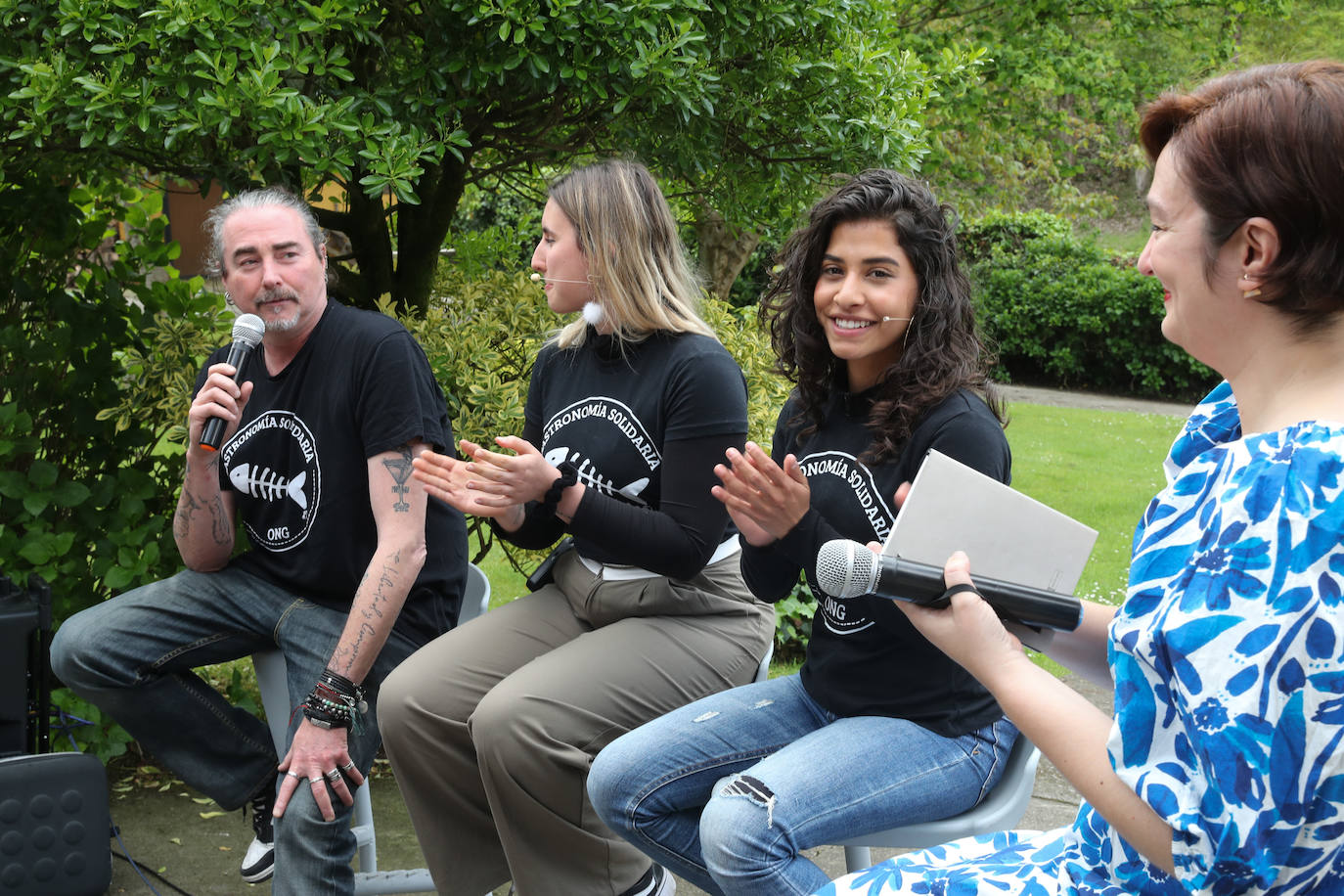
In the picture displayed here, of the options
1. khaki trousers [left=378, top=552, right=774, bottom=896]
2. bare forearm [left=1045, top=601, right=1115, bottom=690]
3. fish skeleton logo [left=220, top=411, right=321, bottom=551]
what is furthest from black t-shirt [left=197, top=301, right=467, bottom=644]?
bare forearm [left=1045, top=601, right=1115, bottom=690]

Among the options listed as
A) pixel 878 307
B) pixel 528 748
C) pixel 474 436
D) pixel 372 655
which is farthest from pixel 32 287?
pixel 878 307

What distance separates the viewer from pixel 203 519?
287 cm

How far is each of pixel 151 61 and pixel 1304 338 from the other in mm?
2531

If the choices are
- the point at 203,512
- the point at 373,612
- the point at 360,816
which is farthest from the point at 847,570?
the point at 203,512

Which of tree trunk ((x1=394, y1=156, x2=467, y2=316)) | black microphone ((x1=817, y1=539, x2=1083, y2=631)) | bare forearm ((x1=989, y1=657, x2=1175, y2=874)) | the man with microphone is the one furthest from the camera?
tree trunk ((x1=394, y1=156, x2=467, y2=316))

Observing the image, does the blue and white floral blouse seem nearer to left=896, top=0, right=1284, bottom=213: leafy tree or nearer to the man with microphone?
the man with microphone

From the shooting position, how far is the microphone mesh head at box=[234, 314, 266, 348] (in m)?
2.65

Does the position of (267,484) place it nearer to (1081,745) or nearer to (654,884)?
(654,884)

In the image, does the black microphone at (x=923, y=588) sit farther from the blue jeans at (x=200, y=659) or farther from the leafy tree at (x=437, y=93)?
the leafy tree at (x=437, y=93)

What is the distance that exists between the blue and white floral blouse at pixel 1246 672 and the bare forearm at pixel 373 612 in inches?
67.7

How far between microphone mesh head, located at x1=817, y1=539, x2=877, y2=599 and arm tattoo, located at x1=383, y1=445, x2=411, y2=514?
1.33 m

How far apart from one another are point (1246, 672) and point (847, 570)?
1.72ft

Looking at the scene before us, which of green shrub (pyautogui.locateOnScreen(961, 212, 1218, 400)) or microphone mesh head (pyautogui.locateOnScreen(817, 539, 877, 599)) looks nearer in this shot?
microphone mesh head (pyautogui.locateOnScreen(817, 539, 877, 599))

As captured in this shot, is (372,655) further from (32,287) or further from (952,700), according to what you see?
(32,287)
